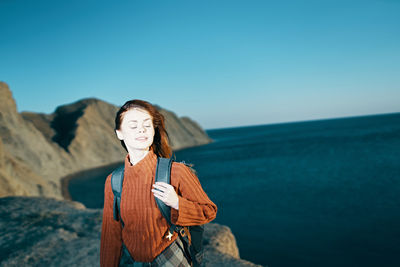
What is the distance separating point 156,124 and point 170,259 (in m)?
0.97

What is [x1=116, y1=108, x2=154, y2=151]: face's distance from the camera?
5.91 ft

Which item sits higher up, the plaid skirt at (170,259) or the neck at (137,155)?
the neck at (137,155)

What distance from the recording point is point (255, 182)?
74.0ft

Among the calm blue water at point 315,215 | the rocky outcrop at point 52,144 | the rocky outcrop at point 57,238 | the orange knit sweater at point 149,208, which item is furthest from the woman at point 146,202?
the rocky outcrop at point 52,144

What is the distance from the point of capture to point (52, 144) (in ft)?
113

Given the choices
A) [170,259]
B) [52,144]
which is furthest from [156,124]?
[52,144]

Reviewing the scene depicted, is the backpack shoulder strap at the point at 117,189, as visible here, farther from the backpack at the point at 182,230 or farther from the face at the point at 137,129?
the face at the point at 137,129

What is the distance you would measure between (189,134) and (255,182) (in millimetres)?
54786

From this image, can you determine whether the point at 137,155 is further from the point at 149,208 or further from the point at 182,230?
the point at 182,230

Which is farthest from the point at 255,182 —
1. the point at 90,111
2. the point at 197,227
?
the point at 90,111

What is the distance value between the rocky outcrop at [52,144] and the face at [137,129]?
11293mm

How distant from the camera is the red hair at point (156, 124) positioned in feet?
6.11

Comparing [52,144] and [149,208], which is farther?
[52,144]

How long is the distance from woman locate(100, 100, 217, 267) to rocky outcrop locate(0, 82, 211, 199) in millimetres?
11209
